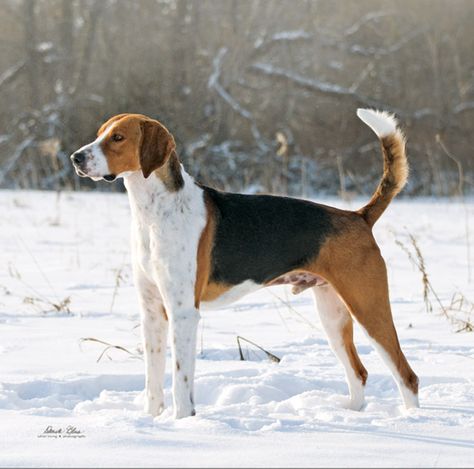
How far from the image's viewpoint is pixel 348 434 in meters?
3.38

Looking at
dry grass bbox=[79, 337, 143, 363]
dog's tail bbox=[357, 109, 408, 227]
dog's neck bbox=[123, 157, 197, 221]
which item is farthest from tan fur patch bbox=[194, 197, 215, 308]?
dry grass bbox=[79, 337, 143, 363]

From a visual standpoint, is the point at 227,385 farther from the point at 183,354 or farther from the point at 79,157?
the point at 79,157

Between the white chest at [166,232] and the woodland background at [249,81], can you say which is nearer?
the white chest at [166,232]

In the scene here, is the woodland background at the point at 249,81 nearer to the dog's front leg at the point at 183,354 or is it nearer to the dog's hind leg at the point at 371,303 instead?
the dog's hind leg at the point at 371,303

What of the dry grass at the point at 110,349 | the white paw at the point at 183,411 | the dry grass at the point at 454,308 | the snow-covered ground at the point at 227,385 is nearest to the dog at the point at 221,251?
the white paw at the point at 183,411

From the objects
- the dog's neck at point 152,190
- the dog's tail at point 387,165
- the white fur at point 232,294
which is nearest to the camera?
the dog's neck at point 152,190

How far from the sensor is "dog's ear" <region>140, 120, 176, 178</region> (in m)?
4.00

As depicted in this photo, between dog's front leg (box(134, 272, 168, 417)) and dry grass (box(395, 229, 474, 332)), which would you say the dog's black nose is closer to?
dog's front leg (box(134, 272, 168, 417))

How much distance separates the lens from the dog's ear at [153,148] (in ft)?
13.1

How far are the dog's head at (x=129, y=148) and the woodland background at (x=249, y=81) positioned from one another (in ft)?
48.7

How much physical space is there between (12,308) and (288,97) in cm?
1598

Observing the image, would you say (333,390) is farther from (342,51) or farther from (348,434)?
(342,51)

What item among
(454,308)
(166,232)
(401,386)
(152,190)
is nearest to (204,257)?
(166,232)

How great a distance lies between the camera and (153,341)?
4.29 metres
